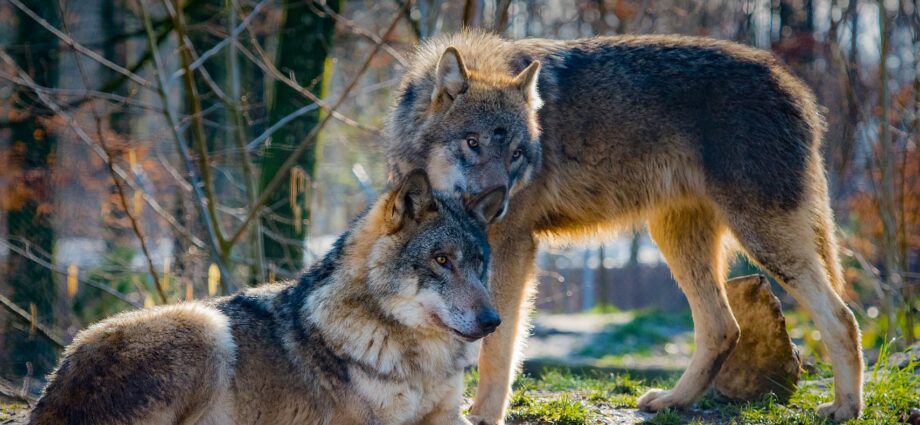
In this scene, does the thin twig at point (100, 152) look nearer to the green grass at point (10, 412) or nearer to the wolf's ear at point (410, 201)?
the green grass at point (10, 412)

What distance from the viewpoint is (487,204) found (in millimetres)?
4750

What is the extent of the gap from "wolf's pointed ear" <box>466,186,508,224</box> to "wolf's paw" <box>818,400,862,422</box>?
8.23 feet

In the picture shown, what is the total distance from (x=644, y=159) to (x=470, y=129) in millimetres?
1242

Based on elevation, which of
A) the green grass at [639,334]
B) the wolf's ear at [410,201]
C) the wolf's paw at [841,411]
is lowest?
the green grass at [639,334]

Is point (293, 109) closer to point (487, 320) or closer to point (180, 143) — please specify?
point (180, 143)

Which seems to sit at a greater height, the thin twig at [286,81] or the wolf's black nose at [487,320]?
the thin twig at [286,81]

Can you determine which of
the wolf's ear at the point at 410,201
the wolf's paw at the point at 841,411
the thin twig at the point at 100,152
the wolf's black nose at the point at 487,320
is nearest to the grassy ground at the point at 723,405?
the wolf's paw at the point at 841,411

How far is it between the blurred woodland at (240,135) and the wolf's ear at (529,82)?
161 cm

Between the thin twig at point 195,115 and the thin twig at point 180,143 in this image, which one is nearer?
the thin twig at point 195,115

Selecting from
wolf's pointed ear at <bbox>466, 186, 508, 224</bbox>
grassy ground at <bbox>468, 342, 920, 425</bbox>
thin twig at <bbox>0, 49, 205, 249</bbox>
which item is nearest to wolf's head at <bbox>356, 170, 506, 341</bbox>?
wolf's pointed ear at <bbox>466, 186, 508, 224</bbox>

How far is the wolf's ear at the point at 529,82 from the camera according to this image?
219 inches

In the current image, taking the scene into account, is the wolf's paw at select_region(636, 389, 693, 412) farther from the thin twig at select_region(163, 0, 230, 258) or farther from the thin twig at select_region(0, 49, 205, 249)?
the thin twig at select_region(0, 49, 205, 249)

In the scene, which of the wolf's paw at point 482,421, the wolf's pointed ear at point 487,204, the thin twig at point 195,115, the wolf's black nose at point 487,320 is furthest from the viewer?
the thin twig at point 195,115

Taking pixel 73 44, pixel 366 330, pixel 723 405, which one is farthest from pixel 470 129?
pixel 73 44
